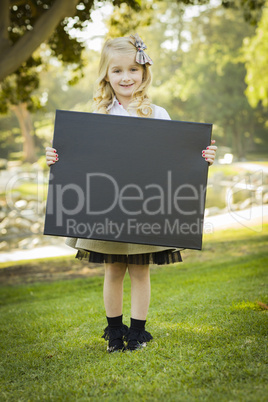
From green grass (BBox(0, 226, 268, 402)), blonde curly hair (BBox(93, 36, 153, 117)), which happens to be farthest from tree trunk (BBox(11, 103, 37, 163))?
blonde curly hair (BBox(93, 36, 153, 117))

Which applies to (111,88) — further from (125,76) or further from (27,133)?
(27,133)

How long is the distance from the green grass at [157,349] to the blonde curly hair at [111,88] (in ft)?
4.20

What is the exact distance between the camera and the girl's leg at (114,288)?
227cm

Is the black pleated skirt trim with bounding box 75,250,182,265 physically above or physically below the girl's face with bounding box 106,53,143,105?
below

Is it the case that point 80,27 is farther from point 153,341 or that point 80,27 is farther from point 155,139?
point 153,341

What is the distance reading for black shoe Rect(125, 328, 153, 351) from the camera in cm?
218

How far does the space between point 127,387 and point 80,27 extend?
461 centimetres

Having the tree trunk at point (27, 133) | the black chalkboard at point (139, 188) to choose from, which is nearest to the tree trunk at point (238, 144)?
the tree trunk at point (27, 133)

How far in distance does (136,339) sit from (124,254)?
0.47 metres

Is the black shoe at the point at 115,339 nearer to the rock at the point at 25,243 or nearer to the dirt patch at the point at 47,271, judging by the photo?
the dirt patch at the point at 47,271

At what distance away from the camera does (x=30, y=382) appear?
188 centimetres

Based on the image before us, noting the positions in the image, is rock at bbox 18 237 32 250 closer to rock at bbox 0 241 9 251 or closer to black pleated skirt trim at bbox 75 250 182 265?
rock at bbox 0 241 9 251

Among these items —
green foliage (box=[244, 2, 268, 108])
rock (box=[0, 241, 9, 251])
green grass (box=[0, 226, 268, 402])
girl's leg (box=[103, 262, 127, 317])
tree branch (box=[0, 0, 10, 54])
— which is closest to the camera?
green grass (box=[0, 226, 268, 402])

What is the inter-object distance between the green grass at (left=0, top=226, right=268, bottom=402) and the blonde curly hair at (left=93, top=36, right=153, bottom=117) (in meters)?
1.28
